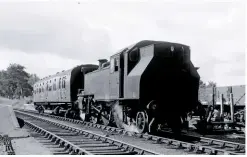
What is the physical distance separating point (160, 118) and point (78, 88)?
996 centimetres

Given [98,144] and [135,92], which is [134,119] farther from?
[98,144]

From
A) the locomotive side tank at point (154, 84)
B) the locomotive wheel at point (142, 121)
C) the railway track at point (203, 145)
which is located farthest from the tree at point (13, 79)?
the railway track at point (203, 145)

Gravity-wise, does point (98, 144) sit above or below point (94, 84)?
below

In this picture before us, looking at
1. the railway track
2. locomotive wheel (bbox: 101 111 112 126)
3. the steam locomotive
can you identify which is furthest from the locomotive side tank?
locomotive wheel (bbox: 101 111 112 126)

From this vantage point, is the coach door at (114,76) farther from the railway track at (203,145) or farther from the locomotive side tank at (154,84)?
the railway track at (203,145)

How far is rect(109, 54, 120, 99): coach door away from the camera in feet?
39.5

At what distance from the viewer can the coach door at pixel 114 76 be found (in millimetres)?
12031

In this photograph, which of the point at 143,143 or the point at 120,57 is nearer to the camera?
the point at 143,143

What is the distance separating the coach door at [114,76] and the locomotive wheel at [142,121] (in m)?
1.35

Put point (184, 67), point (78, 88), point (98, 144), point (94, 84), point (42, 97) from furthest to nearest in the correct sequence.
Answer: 1. point (42, 97)
2. point (78, 88)
3. point (94, 84)
4. point (184, 67)
5. point (98, 144)

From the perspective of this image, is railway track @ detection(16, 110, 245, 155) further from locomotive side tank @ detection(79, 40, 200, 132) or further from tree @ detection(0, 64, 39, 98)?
tree @ detection(0, 64, 39, 98)

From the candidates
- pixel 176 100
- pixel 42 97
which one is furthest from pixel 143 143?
pixel 42 97

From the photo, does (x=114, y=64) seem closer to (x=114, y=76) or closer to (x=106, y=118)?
(x=114, y=76)

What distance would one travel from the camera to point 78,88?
1983cm
